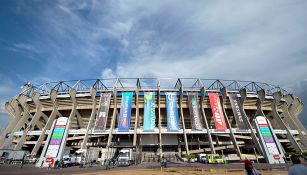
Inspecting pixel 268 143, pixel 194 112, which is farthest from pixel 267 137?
pixel 194 112

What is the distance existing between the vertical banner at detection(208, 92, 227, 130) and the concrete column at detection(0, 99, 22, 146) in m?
62.2

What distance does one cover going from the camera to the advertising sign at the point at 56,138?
Answer: 120 feet

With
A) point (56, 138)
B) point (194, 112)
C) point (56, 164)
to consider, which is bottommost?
point (56, 164)

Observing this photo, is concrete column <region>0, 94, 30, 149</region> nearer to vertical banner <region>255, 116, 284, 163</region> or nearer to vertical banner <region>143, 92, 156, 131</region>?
vertical banner <region>143, 92, 156, 131</region>

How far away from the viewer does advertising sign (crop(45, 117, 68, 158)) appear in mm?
36656

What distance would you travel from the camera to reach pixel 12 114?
2766 inches

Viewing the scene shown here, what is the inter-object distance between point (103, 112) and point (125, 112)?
20.8ft

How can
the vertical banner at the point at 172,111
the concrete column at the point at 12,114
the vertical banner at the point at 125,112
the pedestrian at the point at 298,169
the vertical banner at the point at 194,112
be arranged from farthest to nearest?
the concrete column at the point at 12,114, the vertical banner at the point at 125,112, the vertical banner at the point at 172,111, the vertical banner at the point at 194,112, the pedestrian at the point at 298,169

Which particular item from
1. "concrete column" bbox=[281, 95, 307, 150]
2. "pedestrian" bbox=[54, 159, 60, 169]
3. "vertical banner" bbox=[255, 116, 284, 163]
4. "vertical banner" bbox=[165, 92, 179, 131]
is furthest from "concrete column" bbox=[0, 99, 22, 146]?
"concrete column" bbox=[281, 95, 307, 150]

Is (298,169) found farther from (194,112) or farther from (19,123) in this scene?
(19,123)

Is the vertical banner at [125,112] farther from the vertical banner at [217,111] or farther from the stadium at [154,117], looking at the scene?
the vertical banner at [217,111]

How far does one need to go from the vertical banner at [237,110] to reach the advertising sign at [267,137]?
12.3m

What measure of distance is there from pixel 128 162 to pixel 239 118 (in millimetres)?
35158

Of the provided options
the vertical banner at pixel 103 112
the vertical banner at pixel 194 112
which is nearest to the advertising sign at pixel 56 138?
the vertical banner at pixel 103 112
